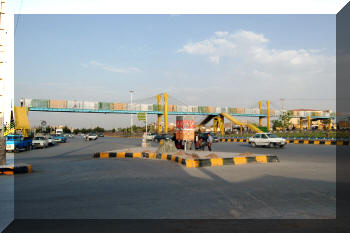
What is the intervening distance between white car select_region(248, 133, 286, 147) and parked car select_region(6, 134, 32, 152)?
20.1 meters

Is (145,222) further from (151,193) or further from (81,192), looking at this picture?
(81,192)

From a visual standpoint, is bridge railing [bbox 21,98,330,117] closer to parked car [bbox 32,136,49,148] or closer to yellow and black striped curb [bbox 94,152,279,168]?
parked car [bbox 32,136,49,148]

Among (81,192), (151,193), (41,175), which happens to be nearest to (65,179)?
(41,175)

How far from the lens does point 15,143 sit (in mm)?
25562

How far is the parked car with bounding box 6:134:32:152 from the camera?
2508cm

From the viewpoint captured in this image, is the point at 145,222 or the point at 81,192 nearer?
the point at 145,222

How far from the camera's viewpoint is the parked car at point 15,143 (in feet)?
82.3

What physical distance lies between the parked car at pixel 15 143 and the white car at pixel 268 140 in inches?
790

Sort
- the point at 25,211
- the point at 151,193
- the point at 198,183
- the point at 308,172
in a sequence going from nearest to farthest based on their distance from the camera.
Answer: the point at 25,211
the point at 151,193
the point at 198,183
the point at 308,172

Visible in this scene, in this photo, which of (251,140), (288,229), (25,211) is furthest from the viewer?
(251,140)

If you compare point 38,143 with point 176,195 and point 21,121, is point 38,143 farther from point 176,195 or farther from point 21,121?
point 176,195

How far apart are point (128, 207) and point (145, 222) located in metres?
1.11

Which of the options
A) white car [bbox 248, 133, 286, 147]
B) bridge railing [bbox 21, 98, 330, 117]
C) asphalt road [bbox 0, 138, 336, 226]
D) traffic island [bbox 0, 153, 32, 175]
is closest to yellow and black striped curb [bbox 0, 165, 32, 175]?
traffic island [bbox 0, 153, 32, 175]

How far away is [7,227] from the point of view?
16.7 ft
